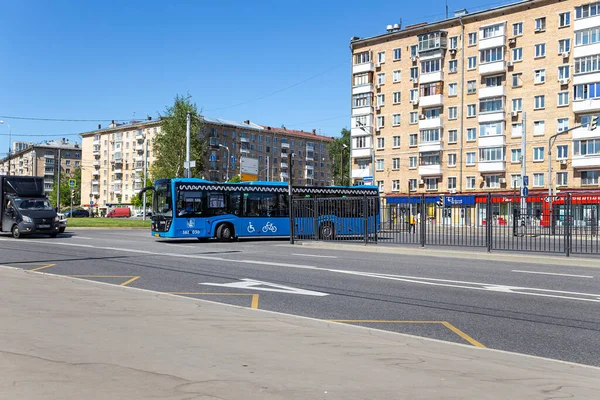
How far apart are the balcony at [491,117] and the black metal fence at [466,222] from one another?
3957 centimetres

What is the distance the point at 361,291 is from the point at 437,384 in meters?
6.09

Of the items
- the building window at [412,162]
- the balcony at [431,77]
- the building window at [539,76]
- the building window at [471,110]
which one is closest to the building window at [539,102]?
the building window at [539,76]

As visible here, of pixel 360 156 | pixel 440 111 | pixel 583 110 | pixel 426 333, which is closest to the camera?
pixel 426 333

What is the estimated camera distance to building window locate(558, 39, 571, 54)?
180 feet

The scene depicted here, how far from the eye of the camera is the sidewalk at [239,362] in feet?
13.6

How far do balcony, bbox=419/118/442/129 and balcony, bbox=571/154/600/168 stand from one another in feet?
47.8

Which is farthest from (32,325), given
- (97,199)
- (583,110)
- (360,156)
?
(97,199)

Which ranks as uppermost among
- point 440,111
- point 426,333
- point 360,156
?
point 440,111

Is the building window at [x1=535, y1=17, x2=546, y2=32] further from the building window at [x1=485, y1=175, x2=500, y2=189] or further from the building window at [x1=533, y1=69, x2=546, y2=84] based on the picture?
the building window at [x1=485, y1=175, x2=500, y2=189]

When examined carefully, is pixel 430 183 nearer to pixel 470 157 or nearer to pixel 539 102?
pixel 470 157

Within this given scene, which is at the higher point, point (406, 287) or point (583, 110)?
point (583, 110)

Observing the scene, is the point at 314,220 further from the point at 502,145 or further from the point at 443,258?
the point at 502,145

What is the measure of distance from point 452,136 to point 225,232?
41.3 meters

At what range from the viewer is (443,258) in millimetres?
18031
